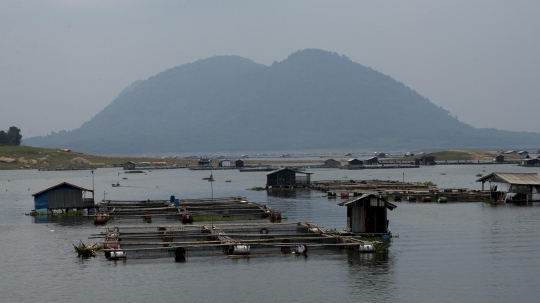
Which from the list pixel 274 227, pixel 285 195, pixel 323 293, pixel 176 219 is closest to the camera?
pixel 323 293

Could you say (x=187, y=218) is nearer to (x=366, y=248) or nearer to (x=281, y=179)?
(x=366, y=248)

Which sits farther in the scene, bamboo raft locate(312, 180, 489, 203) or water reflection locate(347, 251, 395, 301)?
bamboo raft locate(312, 180, 489, 203)

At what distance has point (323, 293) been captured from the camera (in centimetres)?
3192

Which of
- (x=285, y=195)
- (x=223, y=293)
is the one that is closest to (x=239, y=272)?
(x=223, y=293)

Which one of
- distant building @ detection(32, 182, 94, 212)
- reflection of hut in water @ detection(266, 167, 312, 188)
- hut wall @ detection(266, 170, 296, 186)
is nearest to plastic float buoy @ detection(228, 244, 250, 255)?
distant building @ detection(32, 182, 94, 212)

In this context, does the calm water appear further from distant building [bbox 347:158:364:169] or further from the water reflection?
distant building [bbox 347:158:364:169]

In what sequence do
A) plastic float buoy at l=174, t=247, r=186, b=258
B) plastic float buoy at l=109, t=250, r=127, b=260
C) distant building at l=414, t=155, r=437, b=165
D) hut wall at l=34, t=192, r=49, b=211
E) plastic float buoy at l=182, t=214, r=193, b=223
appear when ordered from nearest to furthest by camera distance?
1. plastic float buoy at l=109, t=250, r=127, b=260
2. plastic float buoy at l=174, t=247, r=186, b=258
3. plastic float buoy at l=182, t=214, r=193, b=223
4. hut wall at l=34, t=192, r=49, b=211
5. distant building at l=414, t=155, r=437, b=165

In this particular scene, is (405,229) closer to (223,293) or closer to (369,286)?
(369,286)

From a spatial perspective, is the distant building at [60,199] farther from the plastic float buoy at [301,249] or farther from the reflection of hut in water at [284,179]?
the reflection of hut in water at [284,179]

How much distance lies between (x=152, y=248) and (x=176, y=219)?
20.6 meters

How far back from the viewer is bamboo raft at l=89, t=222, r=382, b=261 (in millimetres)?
39562

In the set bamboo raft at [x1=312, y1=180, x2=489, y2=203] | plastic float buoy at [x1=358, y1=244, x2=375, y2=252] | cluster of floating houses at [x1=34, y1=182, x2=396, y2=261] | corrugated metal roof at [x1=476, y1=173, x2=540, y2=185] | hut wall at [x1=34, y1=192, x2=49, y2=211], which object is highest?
corrugated metal roof at [x1=476, y1=173, x2=540, y2=185]

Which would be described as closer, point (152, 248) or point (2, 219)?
point (152, 248)

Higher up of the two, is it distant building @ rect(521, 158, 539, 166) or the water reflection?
distant building @ rect(521, 158, 539, 166)
